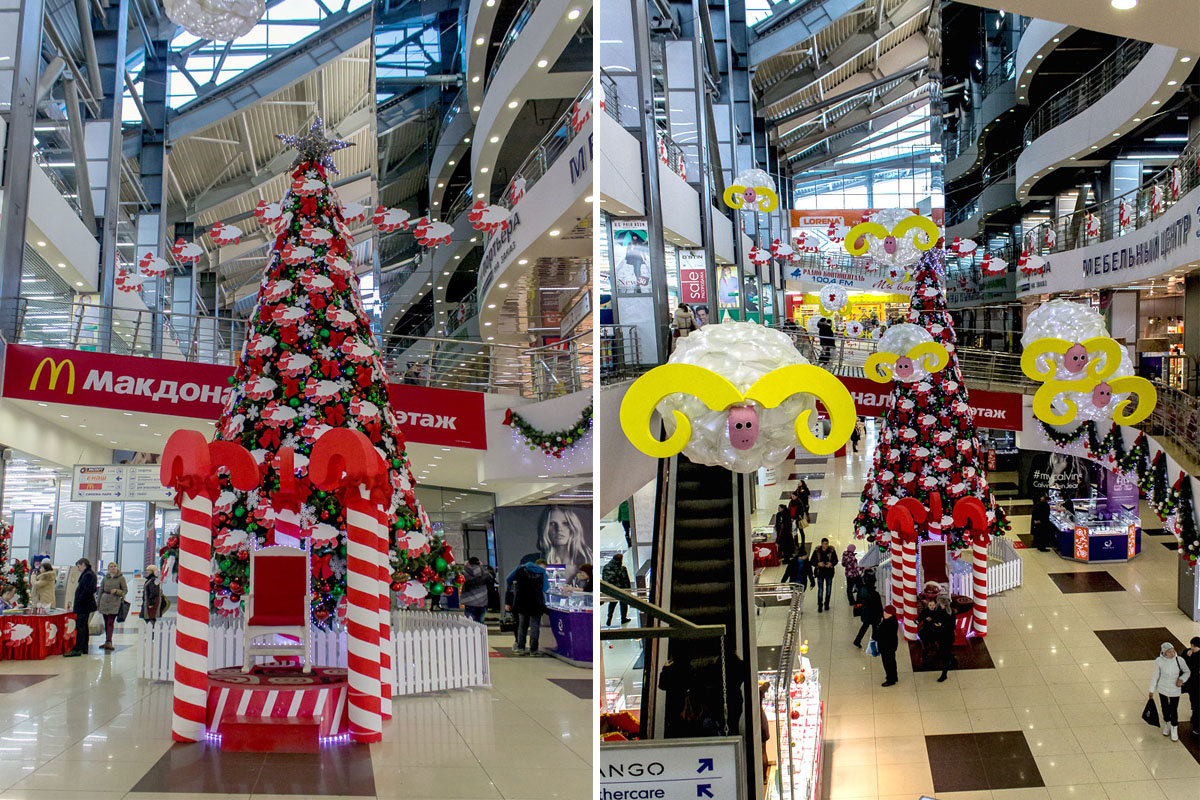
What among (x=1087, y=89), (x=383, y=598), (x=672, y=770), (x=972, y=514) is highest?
(x=1087, y=89)

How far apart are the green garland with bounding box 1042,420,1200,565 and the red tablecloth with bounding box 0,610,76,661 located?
14.2m

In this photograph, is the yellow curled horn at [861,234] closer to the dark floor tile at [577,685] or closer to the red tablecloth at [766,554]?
the dark floor tile at [577,685]

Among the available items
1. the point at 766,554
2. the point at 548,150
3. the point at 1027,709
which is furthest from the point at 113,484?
the point at 766,554

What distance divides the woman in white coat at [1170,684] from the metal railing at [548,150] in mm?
8428

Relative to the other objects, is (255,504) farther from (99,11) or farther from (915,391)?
(99,11)

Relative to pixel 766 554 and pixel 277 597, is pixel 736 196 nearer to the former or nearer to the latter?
pixel 766 554

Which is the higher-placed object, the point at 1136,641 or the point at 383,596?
the point at 383,596

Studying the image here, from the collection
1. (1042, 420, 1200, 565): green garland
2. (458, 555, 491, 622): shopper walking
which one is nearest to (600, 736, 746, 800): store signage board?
(458, 555, 491, 622): shopper walking

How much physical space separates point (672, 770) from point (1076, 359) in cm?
660

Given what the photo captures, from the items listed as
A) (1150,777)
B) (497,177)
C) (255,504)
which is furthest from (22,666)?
(1150,777)

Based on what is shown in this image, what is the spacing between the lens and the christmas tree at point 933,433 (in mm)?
14289

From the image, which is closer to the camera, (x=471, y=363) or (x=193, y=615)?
(x=193, y=615)

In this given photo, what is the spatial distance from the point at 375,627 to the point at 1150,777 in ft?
23.7

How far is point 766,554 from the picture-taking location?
19016 millimetres
